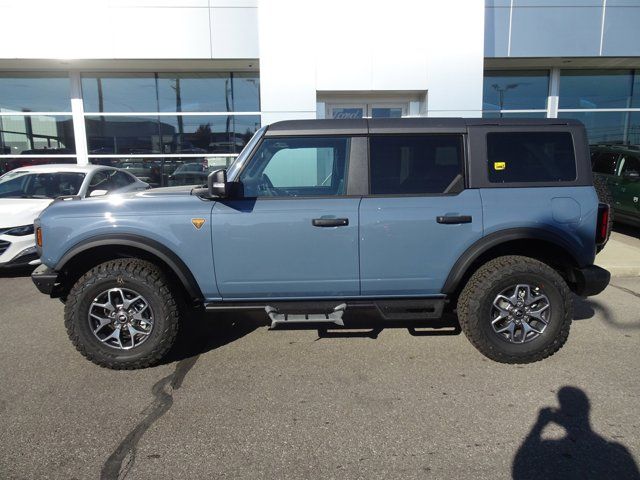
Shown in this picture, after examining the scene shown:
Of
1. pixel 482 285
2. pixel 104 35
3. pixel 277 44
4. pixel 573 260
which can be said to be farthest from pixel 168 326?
pixel 104 35

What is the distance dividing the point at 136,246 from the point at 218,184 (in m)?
0.82

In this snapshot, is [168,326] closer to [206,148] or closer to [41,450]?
[41,450]

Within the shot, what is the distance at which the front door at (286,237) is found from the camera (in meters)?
3.49

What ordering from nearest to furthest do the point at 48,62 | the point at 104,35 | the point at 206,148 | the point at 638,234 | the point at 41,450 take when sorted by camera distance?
the point at 41,450 → the point at 638,234 → the point at 104,35 → the point at 48,62 → the point at 206,148

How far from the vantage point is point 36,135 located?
1223cm

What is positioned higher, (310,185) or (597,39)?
(597,39)

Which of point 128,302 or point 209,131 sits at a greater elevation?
point 209,131

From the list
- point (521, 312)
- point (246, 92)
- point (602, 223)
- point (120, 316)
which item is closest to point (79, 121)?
point (246, 92)

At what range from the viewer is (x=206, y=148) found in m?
12.0

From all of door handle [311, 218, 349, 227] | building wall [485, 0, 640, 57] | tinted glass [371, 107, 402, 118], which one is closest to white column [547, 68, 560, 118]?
building wall [485, 0, 640, 57]

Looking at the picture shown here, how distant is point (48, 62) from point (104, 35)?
6.58 feet

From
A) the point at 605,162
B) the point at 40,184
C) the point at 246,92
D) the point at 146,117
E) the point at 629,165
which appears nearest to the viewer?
the point at 40,184

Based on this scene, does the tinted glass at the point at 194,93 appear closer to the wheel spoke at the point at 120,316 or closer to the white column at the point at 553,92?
the white column at the point at 553,92

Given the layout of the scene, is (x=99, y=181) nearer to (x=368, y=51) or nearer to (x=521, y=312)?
(x=368, y=51)
